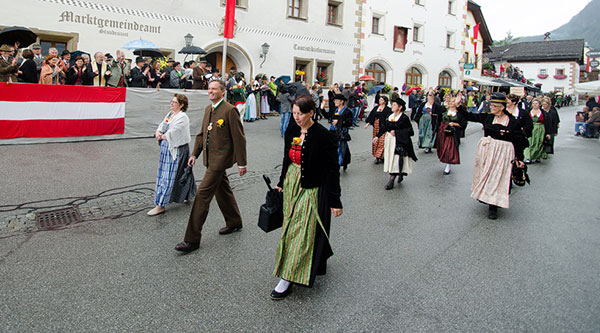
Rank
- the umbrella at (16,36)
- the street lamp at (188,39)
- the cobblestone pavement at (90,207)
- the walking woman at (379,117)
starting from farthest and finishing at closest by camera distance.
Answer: the street lamp at (188,39), the umbrella at (16,36), the walking woman at (379,117), the cobblestone pavement at (90,207)

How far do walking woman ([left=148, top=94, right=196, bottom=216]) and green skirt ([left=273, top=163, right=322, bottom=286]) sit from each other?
8.20ft

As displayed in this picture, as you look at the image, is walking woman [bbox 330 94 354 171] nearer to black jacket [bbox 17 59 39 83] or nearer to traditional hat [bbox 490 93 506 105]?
traditional hat [bbox 490 93 506 105]

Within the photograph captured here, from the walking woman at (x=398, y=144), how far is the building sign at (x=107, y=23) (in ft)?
Answer: 39.9

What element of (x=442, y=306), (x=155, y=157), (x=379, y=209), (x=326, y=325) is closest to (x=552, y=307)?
(x=442, y=306)

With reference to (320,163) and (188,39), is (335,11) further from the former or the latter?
(320,163)

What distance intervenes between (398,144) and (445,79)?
29.2 metres

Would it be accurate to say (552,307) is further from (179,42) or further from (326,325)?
(179,42)

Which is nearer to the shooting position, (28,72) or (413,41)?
(28,72)

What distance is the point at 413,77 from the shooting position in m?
32.2

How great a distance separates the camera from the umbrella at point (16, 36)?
1025 centimetres

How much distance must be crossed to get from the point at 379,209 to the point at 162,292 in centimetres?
378

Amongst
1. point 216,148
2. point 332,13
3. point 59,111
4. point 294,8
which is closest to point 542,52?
point 332,13

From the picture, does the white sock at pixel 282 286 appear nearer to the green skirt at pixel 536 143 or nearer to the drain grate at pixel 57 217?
the drain grate at pixel 57 217

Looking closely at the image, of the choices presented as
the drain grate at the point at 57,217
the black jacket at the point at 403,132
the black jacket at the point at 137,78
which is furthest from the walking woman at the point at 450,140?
the black jacket at the point at 137,78
